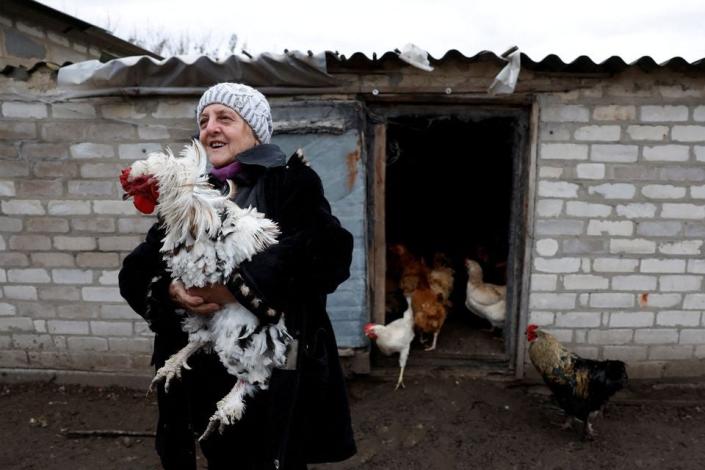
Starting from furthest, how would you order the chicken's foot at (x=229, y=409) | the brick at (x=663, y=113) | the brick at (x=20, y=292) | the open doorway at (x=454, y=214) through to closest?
the open doorway at (x=454, y=214), the brick at (x=20, y=292), the brick at (x=663, y=113), the chicken's foot at (x=229, y=409)

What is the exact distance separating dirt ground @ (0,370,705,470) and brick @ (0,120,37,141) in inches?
93.4

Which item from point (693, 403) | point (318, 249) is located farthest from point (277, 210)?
point (693, 403)

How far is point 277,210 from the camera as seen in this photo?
1714mm

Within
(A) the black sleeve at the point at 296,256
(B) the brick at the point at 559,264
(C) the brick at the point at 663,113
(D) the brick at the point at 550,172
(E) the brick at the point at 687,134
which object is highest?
(C) the brick at the point at 663,113

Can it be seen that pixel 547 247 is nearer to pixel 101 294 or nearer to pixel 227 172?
pixel 227 172

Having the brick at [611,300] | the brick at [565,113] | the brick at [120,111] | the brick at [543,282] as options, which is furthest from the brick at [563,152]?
the brick at [120,111]

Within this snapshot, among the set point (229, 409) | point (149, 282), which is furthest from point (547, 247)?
point (149, 282)

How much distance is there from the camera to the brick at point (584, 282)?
426 centimetres

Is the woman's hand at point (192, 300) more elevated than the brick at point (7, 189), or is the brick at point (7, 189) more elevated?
the brick at point (7, 189)

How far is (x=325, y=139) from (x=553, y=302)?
2.52m

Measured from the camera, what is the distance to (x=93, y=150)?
13.6ft

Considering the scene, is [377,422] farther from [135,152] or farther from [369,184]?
[135,152]

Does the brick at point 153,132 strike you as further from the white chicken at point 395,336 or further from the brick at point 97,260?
the white chicken at point 395,336

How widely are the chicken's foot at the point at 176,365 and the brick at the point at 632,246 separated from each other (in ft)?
12.4
